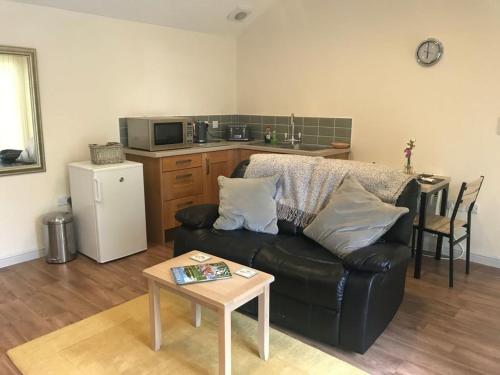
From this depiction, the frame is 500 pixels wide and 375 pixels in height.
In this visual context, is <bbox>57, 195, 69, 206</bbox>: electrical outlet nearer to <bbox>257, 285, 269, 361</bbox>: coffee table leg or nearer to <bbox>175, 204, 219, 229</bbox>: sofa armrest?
<bbox>175, 204, 219, 229</bbox>: sofa armrest

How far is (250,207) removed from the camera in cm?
294

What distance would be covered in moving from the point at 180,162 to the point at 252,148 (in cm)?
87

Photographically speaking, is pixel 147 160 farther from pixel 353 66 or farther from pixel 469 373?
pixel 469 373

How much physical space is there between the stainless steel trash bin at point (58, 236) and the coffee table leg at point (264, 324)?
2.11 meters

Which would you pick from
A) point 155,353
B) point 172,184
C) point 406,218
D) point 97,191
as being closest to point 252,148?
point 172,184

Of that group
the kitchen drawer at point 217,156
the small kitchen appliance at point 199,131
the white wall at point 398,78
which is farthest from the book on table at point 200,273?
the small kitchen appliance at point 199,131

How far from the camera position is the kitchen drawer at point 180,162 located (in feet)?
12.6

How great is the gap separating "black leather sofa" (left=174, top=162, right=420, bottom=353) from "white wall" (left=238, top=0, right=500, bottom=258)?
124 centimetres

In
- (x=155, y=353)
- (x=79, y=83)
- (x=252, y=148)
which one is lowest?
(x=155, y=353)

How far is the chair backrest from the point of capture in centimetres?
297

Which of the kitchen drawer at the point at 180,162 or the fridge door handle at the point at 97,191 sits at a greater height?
the kitchen drawer at the point at 180,162

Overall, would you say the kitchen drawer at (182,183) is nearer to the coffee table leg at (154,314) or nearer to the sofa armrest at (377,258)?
the coffee table leg at (154,314)

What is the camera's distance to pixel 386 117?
3945 mm

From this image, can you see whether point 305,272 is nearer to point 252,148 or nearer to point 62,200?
point 252,148
